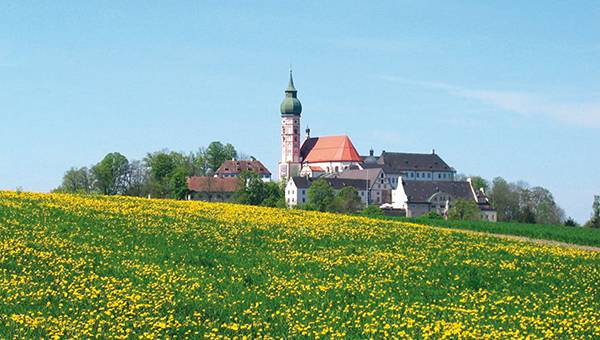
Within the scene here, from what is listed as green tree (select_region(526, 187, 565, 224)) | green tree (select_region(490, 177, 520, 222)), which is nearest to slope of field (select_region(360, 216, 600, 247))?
green tree (select_region(526, 187, 565, 224))

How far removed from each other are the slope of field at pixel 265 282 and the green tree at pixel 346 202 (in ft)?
344

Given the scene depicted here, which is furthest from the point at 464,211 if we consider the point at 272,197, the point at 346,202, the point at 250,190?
the point at 250,190

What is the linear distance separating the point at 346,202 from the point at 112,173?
42329mm

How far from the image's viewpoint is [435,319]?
18141 millimetres

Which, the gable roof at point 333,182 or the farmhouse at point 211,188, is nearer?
Answer: the farmhouse at point 211,188

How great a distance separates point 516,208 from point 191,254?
532ft

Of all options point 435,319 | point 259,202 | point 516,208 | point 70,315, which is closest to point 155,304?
point 70,315

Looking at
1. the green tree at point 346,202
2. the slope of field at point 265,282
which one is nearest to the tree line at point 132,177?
the green tree at point 346,202

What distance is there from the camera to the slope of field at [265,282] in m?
17.0

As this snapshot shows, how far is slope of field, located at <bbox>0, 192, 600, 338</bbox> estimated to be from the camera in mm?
16984

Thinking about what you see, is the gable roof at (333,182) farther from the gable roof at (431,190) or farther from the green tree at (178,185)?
the green tree at (178,185)

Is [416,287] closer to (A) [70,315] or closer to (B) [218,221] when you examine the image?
(A) [70,315]

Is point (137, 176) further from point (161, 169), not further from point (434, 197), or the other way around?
point (434, 197)

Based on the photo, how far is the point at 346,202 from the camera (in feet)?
478
